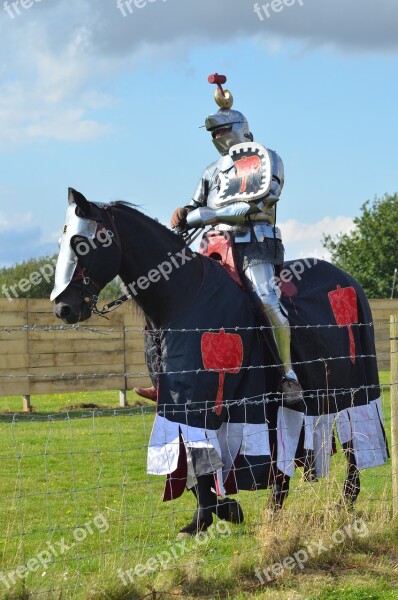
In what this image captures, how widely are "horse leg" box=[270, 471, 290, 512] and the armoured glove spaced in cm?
177

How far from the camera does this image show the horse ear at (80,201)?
17.3 feet

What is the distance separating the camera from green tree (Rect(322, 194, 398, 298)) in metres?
38.9

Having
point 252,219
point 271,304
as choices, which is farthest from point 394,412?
point 252,219

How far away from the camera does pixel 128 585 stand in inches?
174

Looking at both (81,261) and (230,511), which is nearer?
(81,261)

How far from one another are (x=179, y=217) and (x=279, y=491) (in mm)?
1910

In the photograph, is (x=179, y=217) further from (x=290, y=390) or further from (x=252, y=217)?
(x=290, y=390)

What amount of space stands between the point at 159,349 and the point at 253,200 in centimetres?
116

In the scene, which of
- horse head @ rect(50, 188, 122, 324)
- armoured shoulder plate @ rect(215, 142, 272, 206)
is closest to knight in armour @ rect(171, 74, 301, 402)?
armoured shoulder plate @ rect(215, 142, 272, 206)

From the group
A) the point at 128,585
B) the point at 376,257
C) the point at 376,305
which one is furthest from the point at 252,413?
the point at 376,257

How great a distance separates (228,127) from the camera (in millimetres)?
6449

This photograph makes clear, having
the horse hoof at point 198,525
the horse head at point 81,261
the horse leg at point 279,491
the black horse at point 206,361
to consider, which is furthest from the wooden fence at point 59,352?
the horse head at point 81,261

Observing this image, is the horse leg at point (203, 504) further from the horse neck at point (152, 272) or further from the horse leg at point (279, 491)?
the horse neck at point (152, 272)

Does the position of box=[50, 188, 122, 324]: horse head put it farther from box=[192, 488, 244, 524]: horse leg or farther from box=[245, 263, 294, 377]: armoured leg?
box=[192, 488, 244, 524]: horse leg
